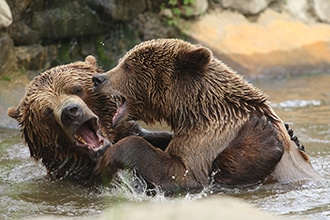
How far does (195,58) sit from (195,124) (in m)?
0.54

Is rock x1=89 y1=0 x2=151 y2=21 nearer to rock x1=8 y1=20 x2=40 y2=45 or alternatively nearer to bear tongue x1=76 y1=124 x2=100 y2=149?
rock x1=8 y1=20 x2=40 y2=45

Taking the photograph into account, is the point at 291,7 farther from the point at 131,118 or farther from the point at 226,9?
the point at 131,118

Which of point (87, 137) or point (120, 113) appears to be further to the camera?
point (87, 137)

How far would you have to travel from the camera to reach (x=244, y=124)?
253 inches

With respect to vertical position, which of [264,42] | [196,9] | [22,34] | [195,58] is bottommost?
[264,42]

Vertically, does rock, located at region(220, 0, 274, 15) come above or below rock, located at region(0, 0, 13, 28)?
below

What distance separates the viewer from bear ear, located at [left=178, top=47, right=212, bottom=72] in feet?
21.1

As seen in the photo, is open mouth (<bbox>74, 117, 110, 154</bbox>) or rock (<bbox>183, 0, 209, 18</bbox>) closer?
open mouth (<bbox>74, 117, 110, 154</bbox>)

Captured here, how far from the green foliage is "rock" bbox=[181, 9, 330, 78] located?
21cm

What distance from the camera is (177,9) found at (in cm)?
1458

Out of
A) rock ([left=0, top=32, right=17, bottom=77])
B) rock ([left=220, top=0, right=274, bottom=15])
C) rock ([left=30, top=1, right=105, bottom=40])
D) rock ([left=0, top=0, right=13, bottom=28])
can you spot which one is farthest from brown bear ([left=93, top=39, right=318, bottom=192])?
rock ([left=220, top=0, right=274, bottom=15])

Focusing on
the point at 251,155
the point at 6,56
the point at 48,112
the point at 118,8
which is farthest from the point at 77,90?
the point at 118,8

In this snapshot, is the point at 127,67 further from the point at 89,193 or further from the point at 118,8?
the point at 118,8

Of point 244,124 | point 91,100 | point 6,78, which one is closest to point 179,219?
point 244,124
